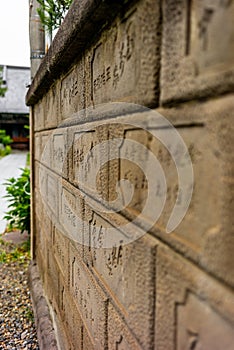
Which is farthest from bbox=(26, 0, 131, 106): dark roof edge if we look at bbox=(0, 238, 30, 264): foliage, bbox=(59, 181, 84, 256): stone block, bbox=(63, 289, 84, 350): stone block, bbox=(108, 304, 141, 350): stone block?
bbox=(0, 238, 30, 264): foliage

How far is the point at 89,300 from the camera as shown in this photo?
1.05 m

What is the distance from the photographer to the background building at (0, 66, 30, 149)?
55.5 ft

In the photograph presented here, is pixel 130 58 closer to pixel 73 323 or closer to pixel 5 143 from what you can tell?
pixel 73 323

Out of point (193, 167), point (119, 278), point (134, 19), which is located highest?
point (134, 19)

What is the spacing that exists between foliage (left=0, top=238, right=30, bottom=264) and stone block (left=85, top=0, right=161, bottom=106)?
8.25 ft

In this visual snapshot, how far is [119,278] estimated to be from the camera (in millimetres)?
790

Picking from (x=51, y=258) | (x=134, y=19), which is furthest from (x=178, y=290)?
(x=51, y=258)

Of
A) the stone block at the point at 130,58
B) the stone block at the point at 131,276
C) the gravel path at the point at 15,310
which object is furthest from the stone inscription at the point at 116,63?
Result: the gravel path at the point at 15,310

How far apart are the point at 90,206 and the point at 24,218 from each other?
2554mm

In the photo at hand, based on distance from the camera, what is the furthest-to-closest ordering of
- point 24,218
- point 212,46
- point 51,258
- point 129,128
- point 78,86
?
point 24,218, point 51,258, point 78,86, point 129,128, point 212,46

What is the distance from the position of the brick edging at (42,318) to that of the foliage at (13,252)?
713 millimetres

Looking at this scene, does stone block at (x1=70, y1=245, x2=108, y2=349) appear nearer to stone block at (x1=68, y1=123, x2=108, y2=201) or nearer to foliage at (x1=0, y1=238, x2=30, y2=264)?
stone block at (x1=68, y1=123, x2=108, y2=201)

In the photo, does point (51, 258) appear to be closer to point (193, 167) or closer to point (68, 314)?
point (68, 314)

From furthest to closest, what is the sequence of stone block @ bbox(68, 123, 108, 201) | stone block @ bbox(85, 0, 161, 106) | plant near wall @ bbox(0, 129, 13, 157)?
1. plant near wall @ bbox(0, 129, 13, 157)
2. stone block @ bbox(68, 123, 108, 201)
3. stone block @ bbox(85, 0, 161, 106)
